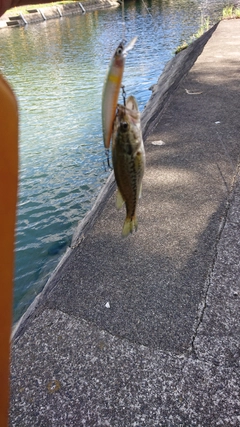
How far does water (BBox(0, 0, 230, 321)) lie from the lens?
527cm

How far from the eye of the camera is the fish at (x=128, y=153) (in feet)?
3.17

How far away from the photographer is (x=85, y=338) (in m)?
2.38

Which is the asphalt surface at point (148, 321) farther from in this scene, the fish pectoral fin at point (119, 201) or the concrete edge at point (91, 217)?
the fish pectoral fin at point (119, 201)

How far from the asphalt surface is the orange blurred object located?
1135 mm

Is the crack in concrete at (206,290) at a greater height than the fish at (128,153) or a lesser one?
lesser

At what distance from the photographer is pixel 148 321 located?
2.43 metres

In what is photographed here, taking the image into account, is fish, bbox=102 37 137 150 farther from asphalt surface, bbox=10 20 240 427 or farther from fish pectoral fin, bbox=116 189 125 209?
asphalt surface, bbox=10 20 240 427

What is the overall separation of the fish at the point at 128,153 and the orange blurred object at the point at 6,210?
0.84ft

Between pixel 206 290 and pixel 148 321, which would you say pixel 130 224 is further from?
pixel 206 290

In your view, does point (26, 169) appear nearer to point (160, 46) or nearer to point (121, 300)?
point (121, 300)

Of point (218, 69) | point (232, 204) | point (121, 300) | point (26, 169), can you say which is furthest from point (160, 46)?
point (121, 300)

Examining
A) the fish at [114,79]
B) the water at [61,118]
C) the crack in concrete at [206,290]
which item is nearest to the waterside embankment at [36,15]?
the water at [61,118]

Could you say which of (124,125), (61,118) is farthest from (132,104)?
(61,118)

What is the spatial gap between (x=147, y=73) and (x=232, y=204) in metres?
9.13
